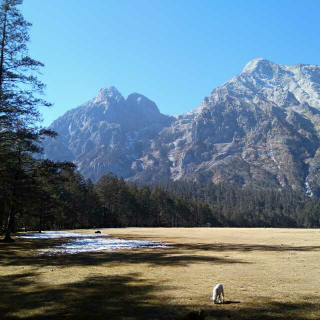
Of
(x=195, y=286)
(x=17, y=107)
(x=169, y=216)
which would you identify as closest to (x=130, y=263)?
(x=195, y=286)

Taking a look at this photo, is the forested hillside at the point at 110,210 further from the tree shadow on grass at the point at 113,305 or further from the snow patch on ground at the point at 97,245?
the tree shadow on grass at the point at 113,305

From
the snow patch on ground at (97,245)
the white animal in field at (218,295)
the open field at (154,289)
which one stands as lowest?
the snow patch on ground at (97,245)

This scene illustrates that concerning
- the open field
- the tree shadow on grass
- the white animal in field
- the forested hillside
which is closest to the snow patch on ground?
the open field

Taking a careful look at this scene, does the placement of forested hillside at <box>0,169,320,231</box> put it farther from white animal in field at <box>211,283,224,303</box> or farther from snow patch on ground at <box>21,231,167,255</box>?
white animal in field at <box>211,283,224,303</box>

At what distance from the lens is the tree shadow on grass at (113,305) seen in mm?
9852

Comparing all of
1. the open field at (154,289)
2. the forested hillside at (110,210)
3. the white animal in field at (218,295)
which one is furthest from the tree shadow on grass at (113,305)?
the forested hillside at (110,210)

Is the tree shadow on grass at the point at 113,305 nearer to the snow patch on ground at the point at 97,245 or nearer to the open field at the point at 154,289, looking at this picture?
the open field at the point at 154,289

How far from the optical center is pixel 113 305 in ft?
36.6

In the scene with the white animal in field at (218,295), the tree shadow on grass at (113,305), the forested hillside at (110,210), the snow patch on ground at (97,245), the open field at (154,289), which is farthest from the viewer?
the forested hillside at (110,210)

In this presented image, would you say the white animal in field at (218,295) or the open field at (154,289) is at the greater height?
the white animal in field at (218,295)

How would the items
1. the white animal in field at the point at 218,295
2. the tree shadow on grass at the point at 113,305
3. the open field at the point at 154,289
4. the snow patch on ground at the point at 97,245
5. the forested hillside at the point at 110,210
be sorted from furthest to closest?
the forested hillside at the point at 110,210
the snow patch on ground at the point at 97,245
the white animal in field at the point at 218,295
the open field at the point at 154,289
the tree shadow on grass at the point at 113,305

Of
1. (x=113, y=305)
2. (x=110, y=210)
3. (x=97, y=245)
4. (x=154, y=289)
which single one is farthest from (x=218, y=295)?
(x=110, y=210)

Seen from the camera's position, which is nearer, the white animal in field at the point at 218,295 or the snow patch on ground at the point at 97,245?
the white animal in field at the point at 218,295

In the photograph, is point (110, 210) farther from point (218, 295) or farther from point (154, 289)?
point (218, 295)
